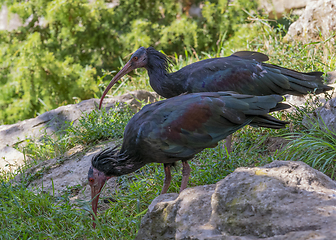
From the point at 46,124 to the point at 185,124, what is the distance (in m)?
3.34

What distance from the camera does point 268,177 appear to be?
2.31m

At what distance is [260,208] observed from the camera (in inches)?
84.0

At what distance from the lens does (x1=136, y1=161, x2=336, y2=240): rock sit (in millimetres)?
1982

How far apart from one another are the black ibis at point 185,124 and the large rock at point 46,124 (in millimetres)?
2265

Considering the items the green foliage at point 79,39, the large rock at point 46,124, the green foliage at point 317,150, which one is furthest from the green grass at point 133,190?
the green foliage at point 79,39

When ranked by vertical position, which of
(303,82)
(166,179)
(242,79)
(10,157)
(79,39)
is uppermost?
(79,39)

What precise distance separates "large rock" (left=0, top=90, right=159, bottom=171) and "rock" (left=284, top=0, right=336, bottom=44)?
105 inches

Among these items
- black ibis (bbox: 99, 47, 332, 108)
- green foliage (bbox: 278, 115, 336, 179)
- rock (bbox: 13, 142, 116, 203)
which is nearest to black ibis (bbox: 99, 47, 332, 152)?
black ibis (bbox: 99, 47, 332, 108)

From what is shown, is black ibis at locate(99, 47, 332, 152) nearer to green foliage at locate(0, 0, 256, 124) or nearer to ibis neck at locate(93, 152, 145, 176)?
ibis neck at locate(93, 152, 145, 176)

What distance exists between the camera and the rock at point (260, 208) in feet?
6.50

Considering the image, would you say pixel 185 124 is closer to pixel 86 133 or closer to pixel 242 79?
pixel 242 79

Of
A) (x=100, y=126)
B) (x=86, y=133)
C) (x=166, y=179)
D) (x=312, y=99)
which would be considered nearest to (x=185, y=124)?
(x=166, y=179)

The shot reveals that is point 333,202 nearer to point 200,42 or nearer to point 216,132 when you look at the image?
point 216,132

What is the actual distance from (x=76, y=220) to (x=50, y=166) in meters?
1.49
